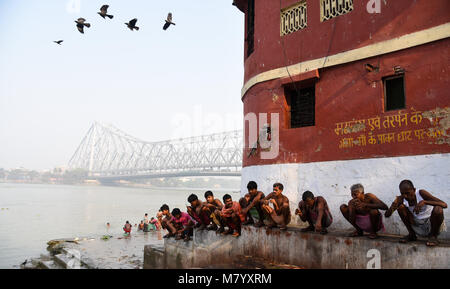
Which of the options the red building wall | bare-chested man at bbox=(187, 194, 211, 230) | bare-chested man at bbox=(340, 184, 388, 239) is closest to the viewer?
bare-chested man at bbox=(340, 184, 388, 239)

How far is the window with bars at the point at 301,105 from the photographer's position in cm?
708

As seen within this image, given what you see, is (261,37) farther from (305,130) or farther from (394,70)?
(394,70)

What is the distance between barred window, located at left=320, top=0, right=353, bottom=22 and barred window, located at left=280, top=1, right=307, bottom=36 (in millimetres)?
440

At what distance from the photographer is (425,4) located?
5.42 m

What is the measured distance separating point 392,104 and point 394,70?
0.58 meters

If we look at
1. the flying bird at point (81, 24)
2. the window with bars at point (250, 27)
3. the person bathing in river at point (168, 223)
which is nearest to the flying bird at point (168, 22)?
the flying bird at point (81, 24)

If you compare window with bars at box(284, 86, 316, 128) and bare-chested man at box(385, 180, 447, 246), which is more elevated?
window with bars at box(284, 86, 316, 128)

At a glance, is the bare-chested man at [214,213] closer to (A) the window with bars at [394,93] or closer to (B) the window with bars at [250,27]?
(A) the window with bars at [394,93]

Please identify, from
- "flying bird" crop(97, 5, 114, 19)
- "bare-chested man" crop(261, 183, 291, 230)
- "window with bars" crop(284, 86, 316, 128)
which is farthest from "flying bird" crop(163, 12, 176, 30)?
"bare-chested man" crop(261, 183, 291, 230)

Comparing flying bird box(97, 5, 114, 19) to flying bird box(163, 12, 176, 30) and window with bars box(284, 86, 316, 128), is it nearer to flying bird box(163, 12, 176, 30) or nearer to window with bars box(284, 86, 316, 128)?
flying bird box(163, 12, 176, 30)

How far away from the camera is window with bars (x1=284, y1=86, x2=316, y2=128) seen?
7082mm

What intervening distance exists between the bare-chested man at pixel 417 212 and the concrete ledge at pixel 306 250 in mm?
189

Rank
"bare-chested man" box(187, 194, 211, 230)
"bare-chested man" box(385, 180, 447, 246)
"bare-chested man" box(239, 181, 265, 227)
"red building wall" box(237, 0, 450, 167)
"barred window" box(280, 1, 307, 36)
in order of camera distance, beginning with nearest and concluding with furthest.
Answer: "bare-chested man" box(385, 180, 447, 246)
"red building wall" box(237, 0, 450, 167)
"bare-chested man" box(239, 181, 265, 227)
"bare-chested man" box(187, 194, 211, 230)
"barred window" box(280, 1, 307, 36)
